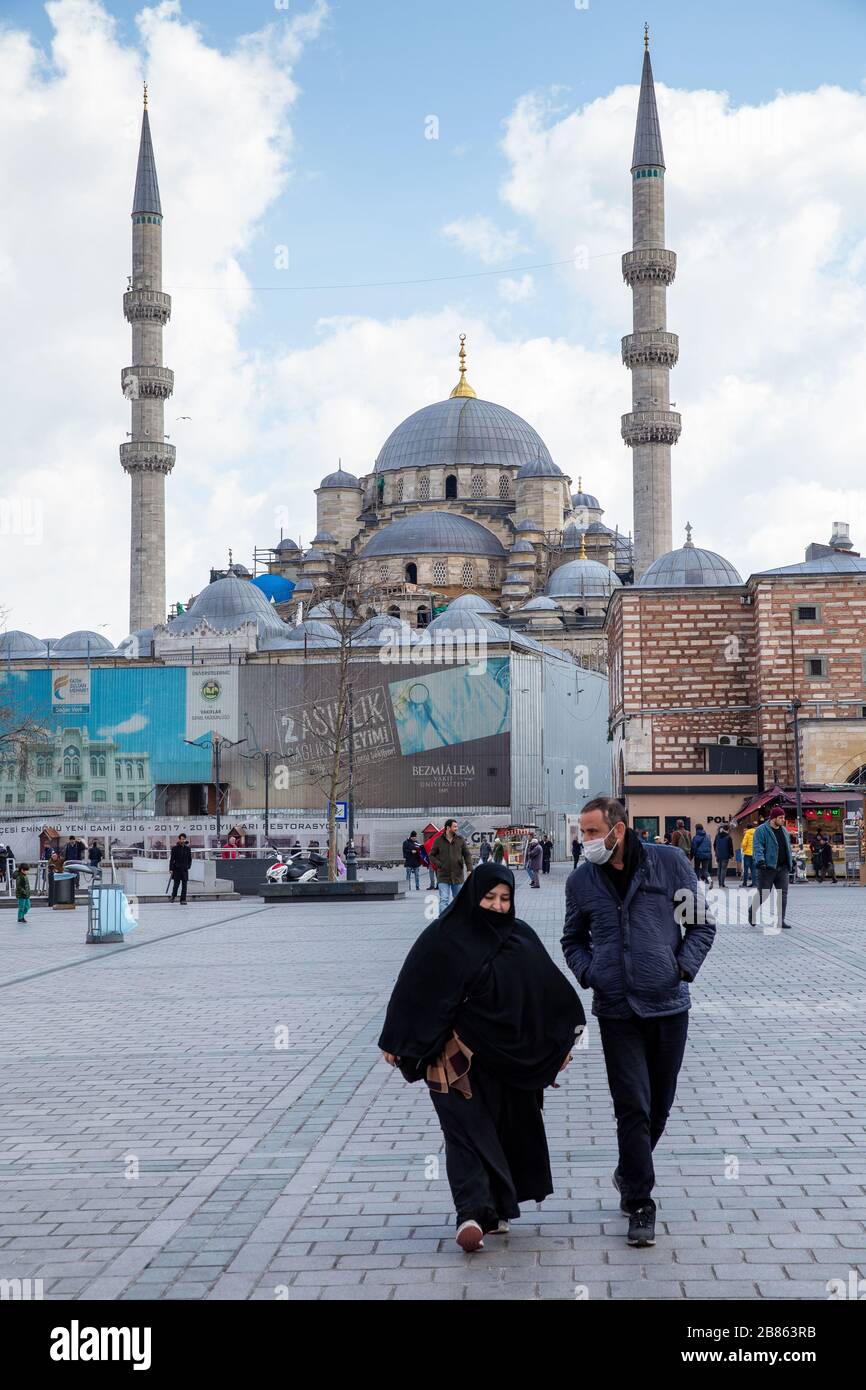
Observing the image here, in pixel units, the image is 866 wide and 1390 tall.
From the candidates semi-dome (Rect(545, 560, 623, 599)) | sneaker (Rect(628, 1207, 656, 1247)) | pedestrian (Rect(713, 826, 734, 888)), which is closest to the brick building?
pedestrian (Rect(713, 826, 734, 888))

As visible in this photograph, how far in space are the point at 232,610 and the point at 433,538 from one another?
1055cm

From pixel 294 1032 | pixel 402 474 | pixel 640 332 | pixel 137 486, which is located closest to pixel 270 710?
pixel 137 486

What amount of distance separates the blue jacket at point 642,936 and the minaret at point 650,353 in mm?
47451

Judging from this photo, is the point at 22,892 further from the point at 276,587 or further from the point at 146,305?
the point at 276,587

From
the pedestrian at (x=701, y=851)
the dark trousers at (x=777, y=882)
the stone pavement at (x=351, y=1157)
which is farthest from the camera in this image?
the pedestrian at (x=701, y=851)

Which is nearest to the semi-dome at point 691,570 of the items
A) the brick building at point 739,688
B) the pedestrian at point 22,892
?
the brick building at point 739,688

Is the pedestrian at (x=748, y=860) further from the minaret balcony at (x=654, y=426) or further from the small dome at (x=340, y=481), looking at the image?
the small dome at (x=340, y=481)

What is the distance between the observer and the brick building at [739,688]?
31.6m

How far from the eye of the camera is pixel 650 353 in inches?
2046

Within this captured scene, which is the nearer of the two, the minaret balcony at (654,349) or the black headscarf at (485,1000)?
the black headscarf at (485,1000)

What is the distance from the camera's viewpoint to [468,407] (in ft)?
247

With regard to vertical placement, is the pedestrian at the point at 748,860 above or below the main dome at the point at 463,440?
below

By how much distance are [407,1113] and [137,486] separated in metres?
50.5
